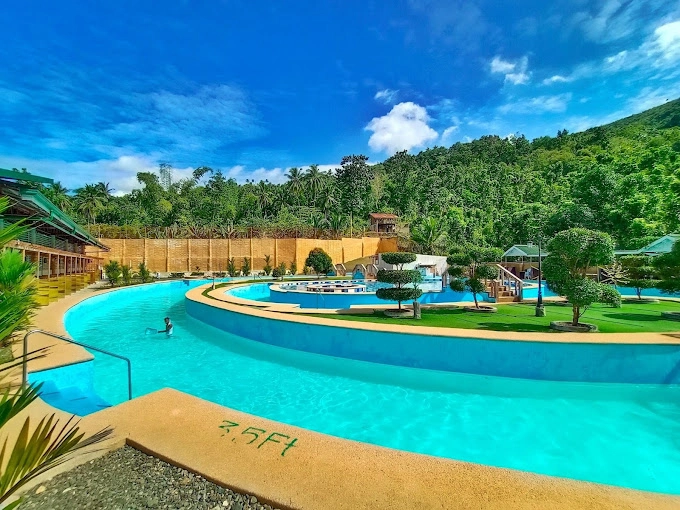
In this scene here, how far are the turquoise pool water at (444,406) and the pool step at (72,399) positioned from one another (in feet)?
1.80

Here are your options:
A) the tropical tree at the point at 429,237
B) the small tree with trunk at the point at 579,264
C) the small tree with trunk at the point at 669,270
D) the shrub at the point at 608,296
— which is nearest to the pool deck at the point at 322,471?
the small tree with trunk at the point at 579,264

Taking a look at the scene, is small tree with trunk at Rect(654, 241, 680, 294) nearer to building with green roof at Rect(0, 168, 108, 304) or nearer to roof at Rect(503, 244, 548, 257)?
roof at Rect(503, 244, 548, 257)

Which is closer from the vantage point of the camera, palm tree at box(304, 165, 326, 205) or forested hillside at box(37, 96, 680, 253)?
forested hillside at box(37, 96, 680, 253)

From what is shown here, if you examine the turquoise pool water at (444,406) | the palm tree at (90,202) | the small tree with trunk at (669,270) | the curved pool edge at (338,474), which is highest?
the palm tree at (90,202)

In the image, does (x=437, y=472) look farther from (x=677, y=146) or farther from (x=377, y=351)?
(x=677, y=146)

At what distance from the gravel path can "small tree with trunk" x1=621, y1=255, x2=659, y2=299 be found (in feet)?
60.6

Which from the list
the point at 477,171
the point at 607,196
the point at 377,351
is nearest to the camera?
the point at 377,351

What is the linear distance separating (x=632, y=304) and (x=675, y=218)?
14.6m

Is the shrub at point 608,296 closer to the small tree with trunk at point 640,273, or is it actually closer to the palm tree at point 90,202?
the small tree with trunk at point 640,273

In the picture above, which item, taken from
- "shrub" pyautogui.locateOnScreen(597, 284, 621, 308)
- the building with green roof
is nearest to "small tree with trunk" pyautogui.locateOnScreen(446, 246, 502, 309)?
"shrub" pyautogui.locateOnScreen(597, 284, 621, 308)

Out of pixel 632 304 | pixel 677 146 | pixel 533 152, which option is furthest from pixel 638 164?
pixel 533 152

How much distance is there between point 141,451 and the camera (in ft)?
11.1

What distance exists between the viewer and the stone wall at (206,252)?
115ft

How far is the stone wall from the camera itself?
35.1 m
